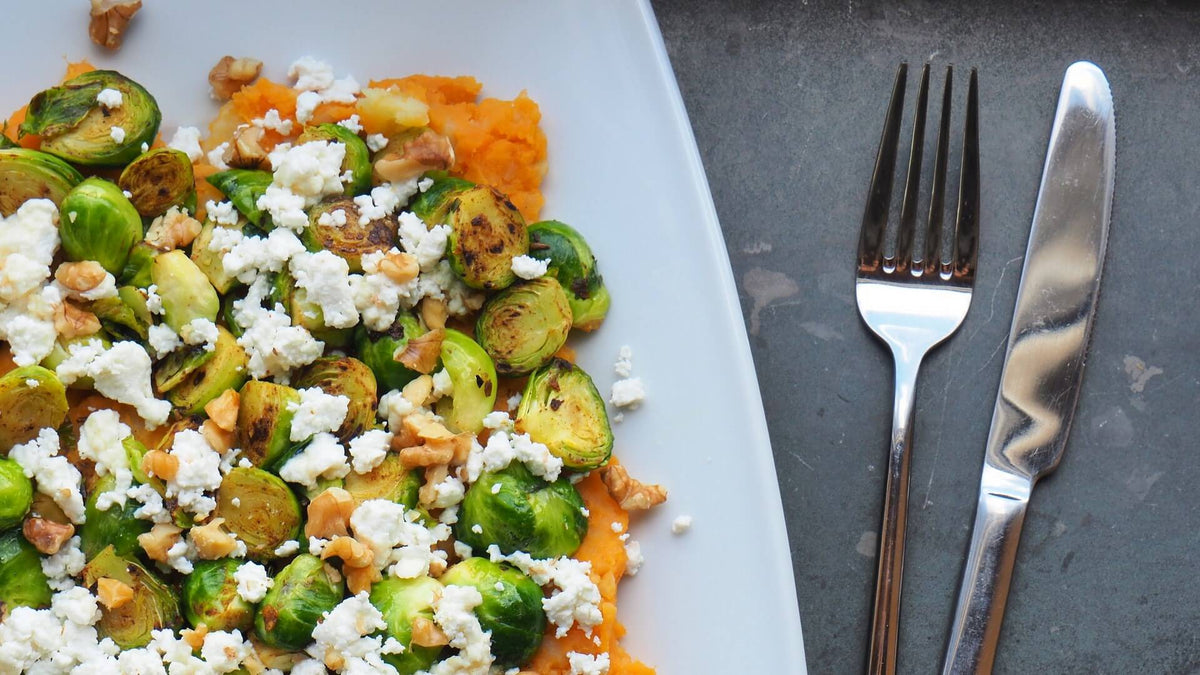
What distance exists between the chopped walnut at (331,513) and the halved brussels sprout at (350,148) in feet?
2.04

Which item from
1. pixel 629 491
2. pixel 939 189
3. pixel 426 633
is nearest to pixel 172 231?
pixel 426 633

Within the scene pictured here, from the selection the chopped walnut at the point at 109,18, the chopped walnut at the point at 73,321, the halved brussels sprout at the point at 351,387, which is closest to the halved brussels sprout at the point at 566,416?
the halved brussels sprout at the point at 351,387

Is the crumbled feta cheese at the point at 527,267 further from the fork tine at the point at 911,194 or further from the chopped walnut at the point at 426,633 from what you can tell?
the fork tine at the point at 911,194

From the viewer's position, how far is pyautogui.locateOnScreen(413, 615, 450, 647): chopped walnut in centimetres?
196

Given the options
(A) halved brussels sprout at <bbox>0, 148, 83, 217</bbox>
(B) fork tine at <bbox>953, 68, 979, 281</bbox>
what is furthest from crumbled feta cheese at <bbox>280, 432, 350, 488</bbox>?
(B) fork tine at <bbox>953, 68, 979, 281</bbox>

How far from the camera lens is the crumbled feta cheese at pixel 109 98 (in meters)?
2.12

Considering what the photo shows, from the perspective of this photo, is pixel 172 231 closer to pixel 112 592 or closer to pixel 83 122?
pixel 83 122

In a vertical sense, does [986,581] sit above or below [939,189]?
below

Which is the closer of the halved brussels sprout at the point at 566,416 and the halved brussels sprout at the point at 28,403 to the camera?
the halved brussels sprout at the point at 28,403

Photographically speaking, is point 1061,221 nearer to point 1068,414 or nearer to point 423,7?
point 1068,414

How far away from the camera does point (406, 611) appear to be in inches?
78.4

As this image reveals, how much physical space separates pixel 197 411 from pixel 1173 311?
7.37ft

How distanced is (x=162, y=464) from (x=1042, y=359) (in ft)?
6.28

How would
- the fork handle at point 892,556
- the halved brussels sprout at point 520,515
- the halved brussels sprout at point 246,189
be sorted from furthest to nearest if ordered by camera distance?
the fork handle at point 892,556 → the halved brussels sprout at point 246,189 → the halved brussels sprout at point 520,515
